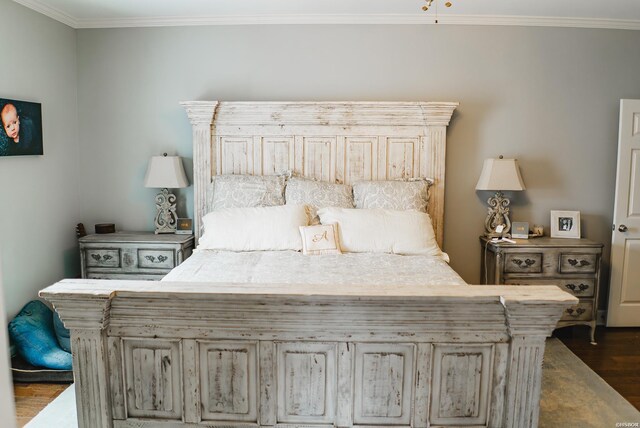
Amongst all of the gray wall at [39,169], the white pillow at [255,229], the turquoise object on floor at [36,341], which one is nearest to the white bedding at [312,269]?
the white pillow at [255,229]

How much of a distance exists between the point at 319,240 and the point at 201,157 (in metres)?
1.31

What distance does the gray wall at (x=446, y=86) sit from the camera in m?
3.82

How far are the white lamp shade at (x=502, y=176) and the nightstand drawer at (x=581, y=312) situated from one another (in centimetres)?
100

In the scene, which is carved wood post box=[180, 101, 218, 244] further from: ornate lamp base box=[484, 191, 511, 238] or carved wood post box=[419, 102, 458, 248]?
ornate lamp base box=[484, 191, 511, 238]

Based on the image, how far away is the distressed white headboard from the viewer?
12.3 ft

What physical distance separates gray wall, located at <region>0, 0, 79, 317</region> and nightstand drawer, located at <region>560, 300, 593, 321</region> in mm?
4007

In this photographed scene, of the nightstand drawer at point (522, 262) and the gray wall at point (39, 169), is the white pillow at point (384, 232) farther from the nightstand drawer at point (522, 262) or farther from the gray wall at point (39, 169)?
the gray wall at point (39, 169)

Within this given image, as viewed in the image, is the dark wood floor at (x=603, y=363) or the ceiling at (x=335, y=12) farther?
the ceiling at (x=335, y=12)

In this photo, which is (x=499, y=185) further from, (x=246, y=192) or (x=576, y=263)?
(x=246, y=192)

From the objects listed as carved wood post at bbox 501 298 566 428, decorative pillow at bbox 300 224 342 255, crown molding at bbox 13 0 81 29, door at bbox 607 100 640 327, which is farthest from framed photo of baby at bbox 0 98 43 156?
door at bbox 607 100 640 327

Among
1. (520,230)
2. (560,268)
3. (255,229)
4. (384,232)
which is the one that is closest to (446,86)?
(520,230)

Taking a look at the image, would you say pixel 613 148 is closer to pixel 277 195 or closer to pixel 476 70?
pixel 476 70

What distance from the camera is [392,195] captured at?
356 centimetres

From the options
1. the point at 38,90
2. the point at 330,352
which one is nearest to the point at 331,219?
the point at 330,352
